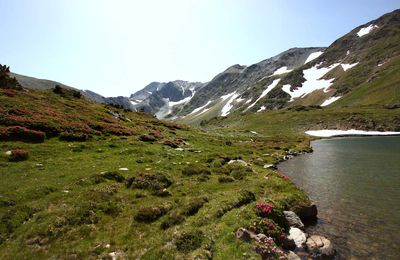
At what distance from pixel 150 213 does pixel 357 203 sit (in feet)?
57.8

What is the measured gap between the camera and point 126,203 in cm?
2012

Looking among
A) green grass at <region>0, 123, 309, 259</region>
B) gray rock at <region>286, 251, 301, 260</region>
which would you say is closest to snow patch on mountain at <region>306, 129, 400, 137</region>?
green grass at <region>0, 123, 309, 259</region>

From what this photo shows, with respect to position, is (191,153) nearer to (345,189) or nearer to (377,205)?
(345,189)

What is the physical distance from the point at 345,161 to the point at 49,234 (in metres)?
44.4

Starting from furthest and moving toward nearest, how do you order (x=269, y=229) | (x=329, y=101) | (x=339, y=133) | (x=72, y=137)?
(x=329, y=101)
(x=339, y=133)
(x=72, y=137)
(x=269, y=229)

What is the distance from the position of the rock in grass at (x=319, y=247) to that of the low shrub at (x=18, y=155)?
2634 centimetres

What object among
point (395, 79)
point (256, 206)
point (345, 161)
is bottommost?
point (345, 161)

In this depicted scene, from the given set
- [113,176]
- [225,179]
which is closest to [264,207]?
[225,179]

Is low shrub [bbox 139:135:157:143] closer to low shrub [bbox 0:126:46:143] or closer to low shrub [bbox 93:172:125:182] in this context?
low shrub [bbox 0:126:46:143]

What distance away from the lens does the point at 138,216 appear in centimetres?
1783

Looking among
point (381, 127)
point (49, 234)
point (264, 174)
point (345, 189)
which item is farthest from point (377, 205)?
point (381, 127)

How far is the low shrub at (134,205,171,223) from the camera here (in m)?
17.8

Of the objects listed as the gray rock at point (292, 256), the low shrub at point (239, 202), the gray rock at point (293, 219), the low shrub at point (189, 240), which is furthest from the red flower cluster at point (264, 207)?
the low shrub at point (189, 240)

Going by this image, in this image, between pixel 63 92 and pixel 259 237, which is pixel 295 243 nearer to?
pixel 259 237
